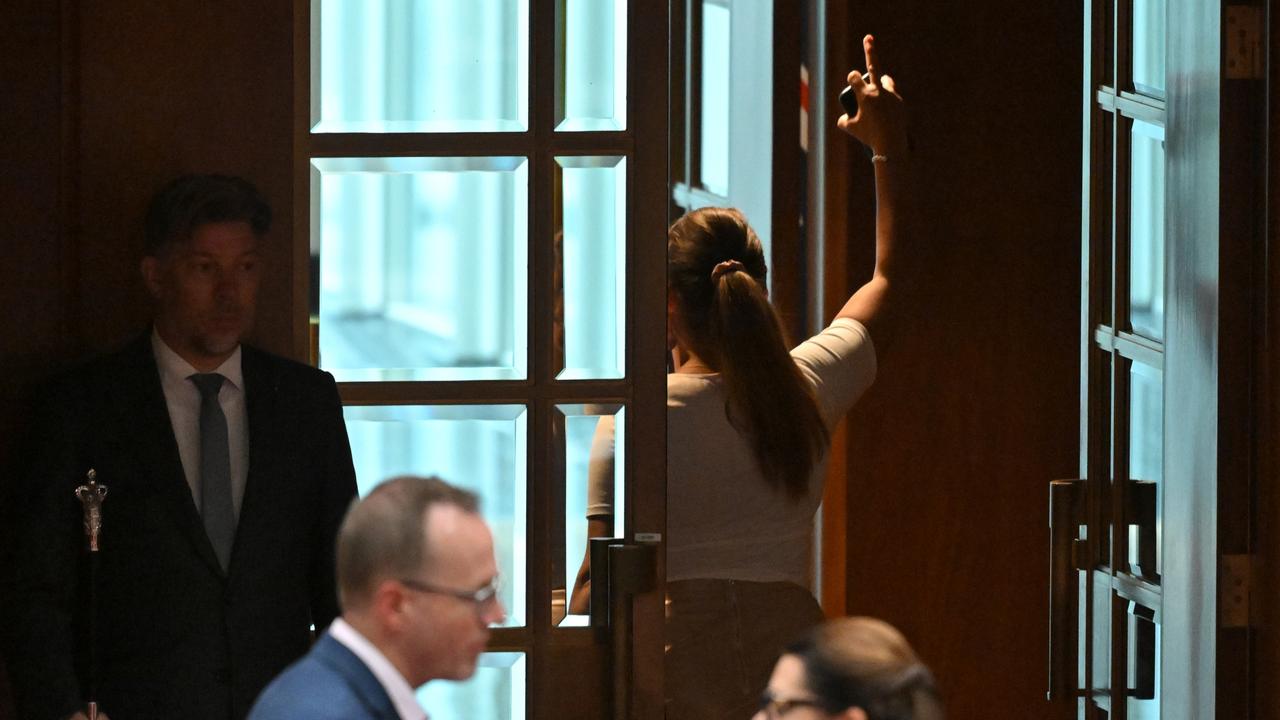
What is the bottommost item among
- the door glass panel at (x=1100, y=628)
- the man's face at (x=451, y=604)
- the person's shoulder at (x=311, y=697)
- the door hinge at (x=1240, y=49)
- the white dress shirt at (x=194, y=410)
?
the door glass panel at (x=1100, y=628)

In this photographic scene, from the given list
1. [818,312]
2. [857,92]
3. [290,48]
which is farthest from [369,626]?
[818,312]

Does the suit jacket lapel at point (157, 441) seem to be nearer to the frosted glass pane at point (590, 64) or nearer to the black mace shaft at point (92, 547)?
the black mace shaft at point (92, 547)

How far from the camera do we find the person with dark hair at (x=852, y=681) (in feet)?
4.97

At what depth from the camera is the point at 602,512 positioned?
2689 millimetres

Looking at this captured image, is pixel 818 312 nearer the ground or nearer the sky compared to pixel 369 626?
nearer the sky

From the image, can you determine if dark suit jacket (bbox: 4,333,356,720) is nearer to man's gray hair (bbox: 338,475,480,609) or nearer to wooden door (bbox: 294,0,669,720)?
wooden door (bbox: 294,0,669,720)

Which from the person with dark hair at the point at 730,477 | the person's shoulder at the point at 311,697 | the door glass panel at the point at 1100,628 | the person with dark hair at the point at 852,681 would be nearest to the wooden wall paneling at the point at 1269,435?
the door glass panel at the point at 1100,628

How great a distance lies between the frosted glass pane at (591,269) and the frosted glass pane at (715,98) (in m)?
2.39

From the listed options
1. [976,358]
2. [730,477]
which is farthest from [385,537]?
[976,358]

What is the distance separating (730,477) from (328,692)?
4.10ft

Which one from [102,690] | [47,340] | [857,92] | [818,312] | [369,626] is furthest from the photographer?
[818,312]

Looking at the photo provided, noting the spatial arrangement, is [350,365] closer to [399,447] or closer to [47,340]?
[399,447]

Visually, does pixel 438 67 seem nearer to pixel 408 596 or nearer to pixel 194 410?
pixel 194 410

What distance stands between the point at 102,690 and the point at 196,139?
84 cm
